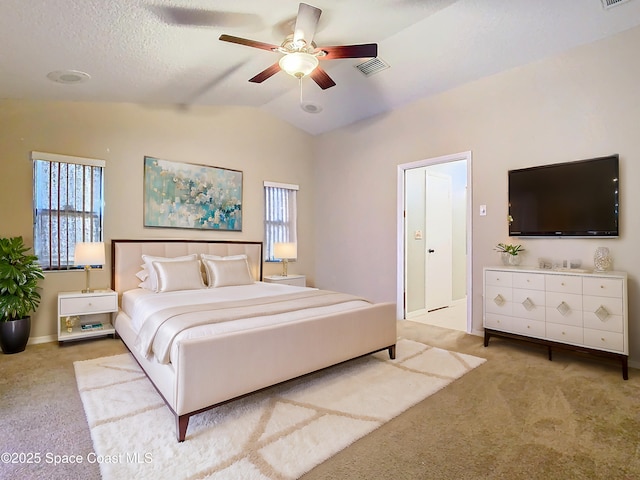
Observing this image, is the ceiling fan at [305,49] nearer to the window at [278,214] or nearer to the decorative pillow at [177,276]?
the decorative pillow at [177,276]

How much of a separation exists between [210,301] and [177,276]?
0.93 meters

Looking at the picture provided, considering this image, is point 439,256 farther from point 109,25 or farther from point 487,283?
point 109,25

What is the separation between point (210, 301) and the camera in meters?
3.08

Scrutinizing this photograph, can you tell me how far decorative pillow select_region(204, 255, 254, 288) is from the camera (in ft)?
13.5

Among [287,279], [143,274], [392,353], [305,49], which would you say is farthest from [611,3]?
[143,274]

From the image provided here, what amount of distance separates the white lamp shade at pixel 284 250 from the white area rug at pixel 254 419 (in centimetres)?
249

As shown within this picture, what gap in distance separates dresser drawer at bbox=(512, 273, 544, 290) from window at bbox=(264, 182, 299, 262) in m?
3.43

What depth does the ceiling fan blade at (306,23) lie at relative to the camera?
2406mm

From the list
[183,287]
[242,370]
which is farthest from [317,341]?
[183,287]

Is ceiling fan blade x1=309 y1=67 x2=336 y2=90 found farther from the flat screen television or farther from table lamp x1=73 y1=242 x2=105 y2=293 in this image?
table lamp x1=73 y1=242 x2=105 y2=293

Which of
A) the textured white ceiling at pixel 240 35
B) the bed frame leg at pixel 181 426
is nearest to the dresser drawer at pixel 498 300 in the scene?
the textured white ceiling at pixel 240 35

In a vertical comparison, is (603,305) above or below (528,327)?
→ above

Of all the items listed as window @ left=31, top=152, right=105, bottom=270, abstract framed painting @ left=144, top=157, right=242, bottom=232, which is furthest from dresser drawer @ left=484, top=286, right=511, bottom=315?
window @ left=31, top=152, right=105, bottom=270

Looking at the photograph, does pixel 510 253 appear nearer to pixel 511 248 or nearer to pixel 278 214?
pixel 511 248
